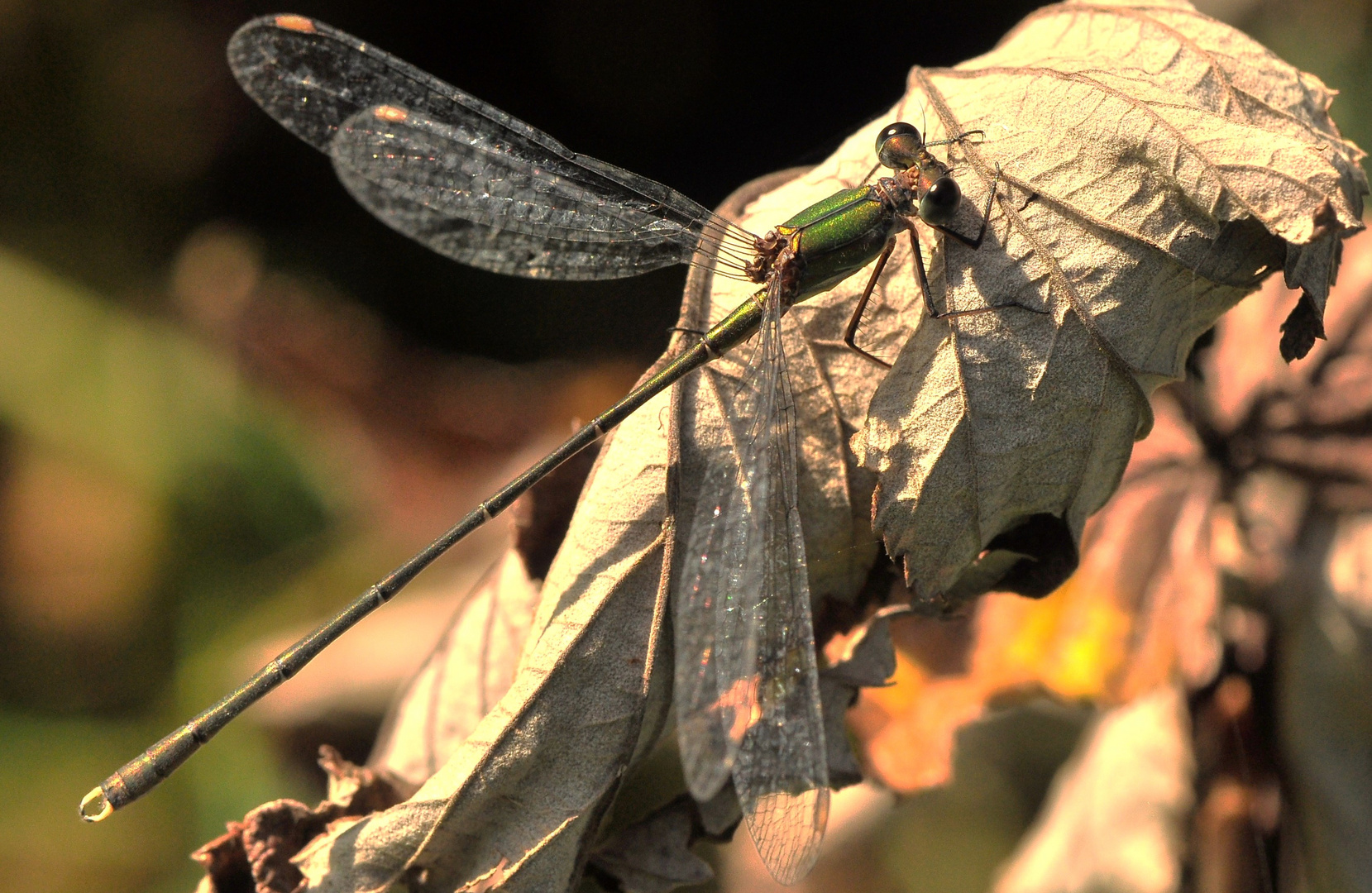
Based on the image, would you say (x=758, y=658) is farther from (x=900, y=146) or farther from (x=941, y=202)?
(x=900, y=146)

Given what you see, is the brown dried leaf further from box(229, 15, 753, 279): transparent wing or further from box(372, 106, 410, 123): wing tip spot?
box(372, 106, 410, 123): wing tip spot

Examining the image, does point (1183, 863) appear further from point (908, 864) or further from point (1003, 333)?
point (1003, 333)

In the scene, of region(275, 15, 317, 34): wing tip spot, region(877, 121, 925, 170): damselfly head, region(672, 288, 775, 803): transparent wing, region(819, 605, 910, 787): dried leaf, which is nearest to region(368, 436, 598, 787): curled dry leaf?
region(672, 288, 775, 803): transparent wing

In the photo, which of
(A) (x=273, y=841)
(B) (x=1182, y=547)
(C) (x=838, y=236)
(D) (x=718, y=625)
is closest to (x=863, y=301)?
(C) (x=838, y=236)

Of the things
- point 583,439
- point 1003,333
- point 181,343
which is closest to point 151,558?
point 181,343

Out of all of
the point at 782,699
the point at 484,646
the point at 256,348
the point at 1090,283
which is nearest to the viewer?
the point at 1090,283

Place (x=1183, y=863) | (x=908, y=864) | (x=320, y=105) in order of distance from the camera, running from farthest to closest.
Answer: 1. (x=320, y=105)
2. (x=908, y=864)
3. (x=1183, y=863)

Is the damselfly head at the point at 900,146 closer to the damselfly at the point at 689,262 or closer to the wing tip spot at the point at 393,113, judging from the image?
the damselfly at the point at 689,262
